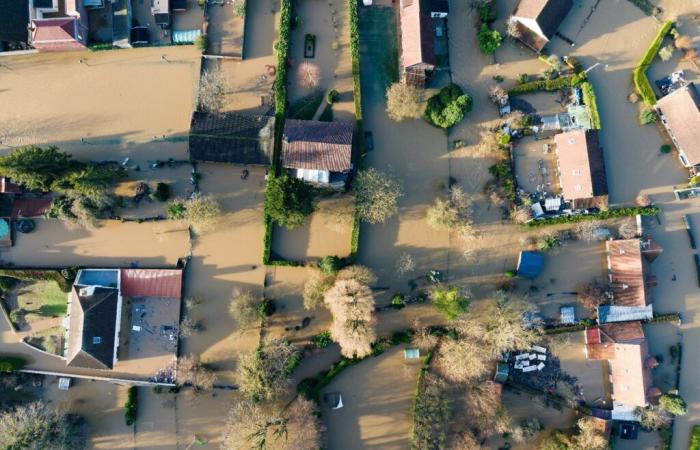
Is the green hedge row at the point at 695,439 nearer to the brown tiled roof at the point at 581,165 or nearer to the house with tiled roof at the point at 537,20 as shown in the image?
the brown tiled roof at the point at 581,165

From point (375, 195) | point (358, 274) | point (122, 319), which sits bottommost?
point (122, 319)

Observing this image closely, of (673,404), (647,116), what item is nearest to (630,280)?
(673,404)

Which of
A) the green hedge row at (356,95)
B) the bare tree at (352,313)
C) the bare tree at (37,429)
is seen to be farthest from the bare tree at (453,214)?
the bare tree at (37,429)

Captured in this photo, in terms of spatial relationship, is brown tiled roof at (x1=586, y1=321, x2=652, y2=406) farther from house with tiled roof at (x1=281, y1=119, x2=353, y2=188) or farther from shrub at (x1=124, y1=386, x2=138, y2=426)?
shrub at (x1=124, y1=386, x2=138, y2=426)

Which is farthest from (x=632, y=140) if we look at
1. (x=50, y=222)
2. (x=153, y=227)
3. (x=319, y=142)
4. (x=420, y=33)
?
(x=50, y=222)

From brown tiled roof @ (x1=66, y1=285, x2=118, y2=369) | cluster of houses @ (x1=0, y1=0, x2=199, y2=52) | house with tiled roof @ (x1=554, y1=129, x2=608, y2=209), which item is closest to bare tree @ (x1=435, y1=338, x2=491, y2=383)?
house with tiled roof @ (x1=554, y1=129, x2=608, y2=209)

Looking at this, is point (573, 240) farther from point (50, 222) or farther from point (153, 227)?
point (50, 222)

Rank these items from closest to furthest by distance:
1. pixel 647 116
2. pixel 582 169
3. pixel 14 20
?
pixel 582 169 < pixel 14 20 < pixel 647 116

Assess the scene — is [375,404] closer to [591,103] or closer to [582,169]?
[582,169]
